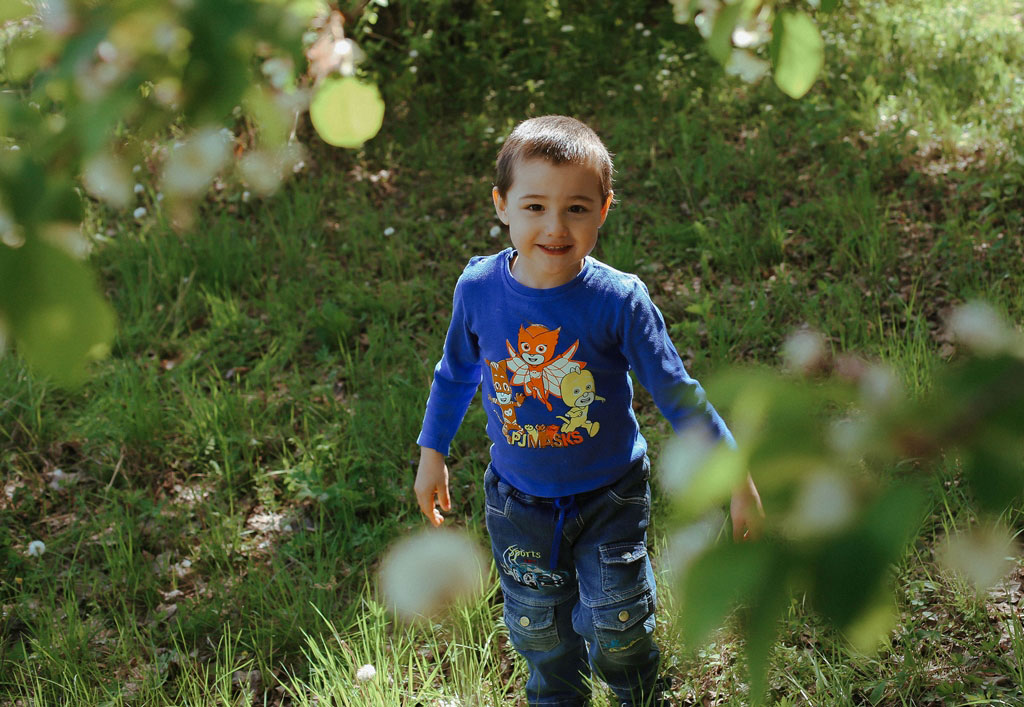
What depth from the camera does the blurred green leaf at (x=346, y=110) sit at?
0.79 m

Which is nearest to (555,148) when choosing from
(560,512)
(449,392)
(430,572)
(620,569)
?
(449,392)

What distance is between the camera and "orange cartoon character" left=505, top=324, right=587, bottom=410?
1638mm

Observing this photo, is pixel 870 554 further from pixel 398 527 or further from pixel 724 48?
pixel 398 527

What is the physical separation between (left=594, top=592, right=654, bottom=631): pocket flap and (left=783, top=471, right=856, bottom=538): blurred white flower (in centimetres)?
127

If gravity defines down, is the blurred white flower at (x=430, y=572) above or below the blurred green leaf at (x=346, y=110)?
below

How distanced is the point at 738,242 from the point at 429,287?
48.3 inches

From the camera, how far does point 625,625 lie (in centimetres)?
172

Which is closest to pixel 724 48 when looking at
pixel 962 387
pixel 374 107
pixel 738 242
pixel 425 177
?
pixel 374 107

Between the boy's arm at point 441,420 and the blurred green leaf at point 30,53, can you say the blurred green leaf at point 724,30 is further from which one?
the boy's arm at point 441,420

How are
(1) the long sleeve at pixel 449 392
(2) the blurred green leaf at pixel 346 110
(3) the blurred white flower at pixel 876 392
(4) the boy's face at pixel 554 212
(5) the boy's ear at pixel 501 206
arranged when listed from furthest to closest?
(1) the long sleeve at pixel 449 392
(5) the boy's ear at pixel 501 206
(4) the boy's face at pixel 554 212
(2) the blurred green leaf at pixel 346 110
(3) the blurred white flower at pixel 876 392

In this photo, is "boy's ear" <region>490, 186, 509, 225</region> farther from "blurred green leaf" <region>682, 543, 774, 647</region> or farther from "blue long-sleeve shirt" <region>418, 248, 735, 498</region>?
"blurred green leaf" <region>682, 543, 774, 647</region>

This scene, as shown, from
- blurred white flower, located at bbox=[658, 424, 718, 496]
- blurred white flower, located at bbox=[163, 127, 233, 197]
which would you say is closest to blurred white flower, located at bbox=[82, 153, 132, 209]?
blurred white flower, located at bbox=[163, 127, 233, 197]

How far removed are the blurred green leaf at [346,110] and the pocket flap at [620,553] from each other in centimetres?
111

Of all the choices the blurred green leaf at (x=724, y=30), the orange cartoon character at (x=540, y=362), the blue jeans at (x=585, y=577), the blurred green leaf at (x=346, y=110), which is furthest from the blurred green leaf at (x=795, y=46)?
the blue jeans at (x=585, y=577)
